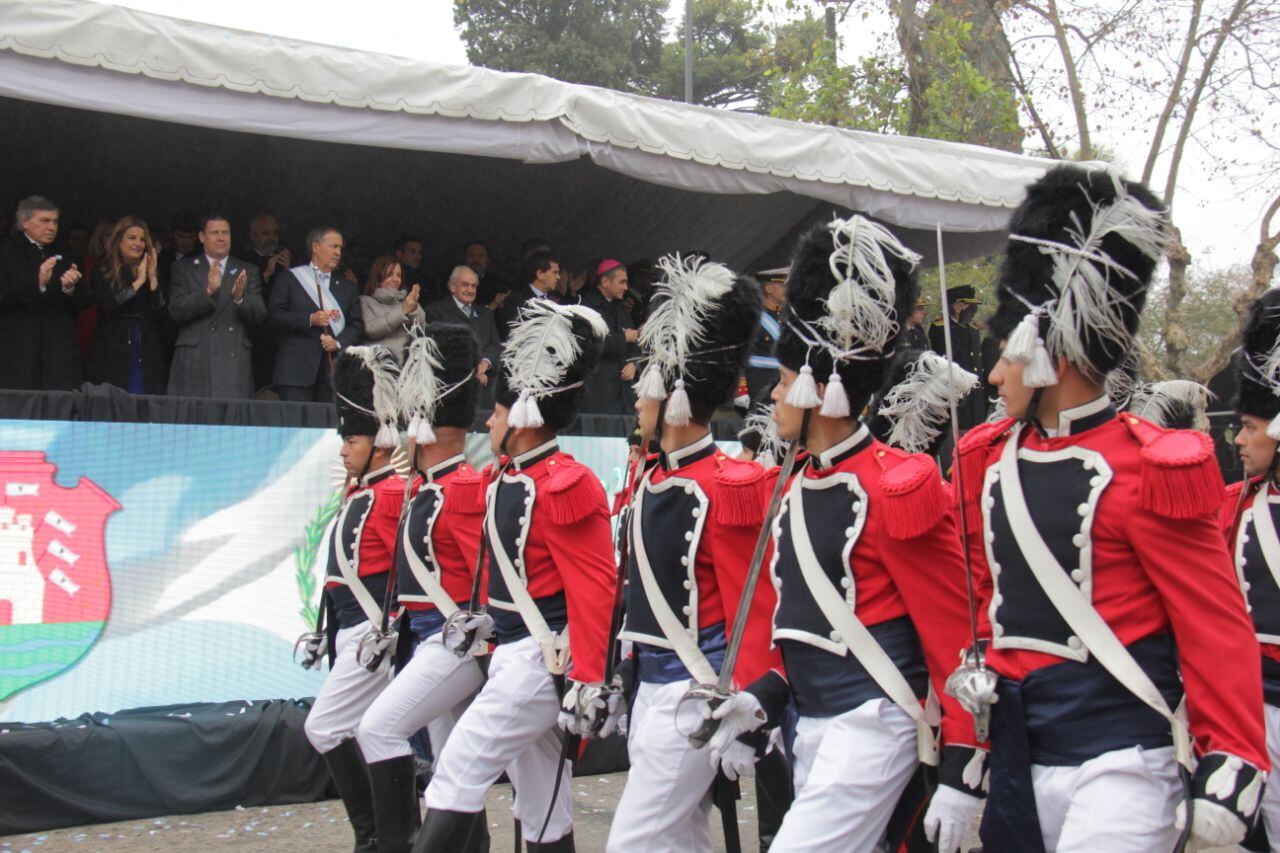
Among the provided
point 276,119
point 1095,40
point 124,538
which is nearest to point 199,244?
point 276,119

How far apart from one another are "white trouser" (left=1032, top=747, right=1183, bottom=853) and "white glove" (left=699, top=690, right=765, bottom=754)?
88 cm

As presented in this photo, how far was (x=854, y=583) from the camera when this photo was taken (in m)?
3.47

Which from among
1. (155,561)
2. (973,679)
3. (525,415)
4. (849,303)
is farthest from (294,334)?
(973,679)

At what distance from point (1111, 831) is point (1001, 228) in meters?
7.35

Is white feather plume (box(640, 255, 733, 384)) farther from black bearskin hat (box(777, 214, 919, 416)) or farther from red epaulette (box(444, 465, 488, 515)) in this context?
red epaulette (box(444, 465, 488, 515))

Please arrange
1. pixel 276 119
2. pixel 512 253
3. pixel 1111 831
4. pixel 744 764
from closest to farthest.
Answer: pixel 1111 831, pixel 744 764, pixel 276 119, pixel 512 253

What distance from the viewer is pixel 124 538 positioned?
6676 millimetres

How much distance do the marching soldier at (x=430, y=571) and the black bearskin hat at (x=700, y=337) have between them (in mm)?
1246

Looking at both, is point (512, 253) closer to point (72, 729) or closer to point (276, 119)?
point (276, 119)

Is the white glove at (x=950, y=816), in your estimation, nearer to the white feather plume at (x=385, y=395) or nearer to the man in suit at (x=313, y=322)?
the white feather plume at (x=385, y=395)

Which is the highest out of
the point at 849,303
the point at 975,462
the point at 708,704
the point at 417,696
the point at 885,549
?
the point at 849,303

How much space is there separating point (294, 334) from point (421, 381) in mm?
2690

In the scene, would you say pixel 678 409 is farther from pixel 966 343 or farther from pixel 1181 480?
pixel 966 343

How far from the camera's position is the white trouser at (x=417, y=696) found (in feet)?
17.2
